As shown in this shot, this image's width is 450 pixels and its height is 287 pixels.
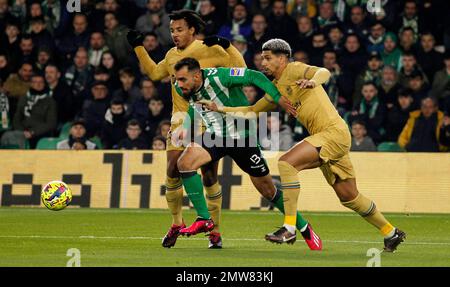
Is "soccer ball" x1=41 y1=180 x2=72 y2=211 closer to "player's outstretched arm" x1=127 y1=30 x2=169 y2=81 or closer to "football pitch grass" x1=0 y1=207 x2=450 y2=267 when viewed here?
"football pitch grass" x1=0 y1=207 x2=450 y2=267

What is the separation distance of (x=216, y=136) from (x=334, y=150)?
1.30m

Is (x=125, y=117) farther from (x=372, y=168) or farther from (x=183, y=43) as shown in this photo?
(x=183, y=43)

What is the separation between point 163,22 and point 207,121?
10.1 metres

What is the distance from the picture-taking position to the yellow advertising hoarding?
18.3 m

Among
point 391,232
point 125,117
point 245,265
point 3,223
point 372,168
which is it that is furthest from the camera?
point 125,117

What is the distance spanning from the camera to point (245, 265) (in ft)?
33.2

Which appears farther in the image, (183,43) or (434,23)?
(434,23)

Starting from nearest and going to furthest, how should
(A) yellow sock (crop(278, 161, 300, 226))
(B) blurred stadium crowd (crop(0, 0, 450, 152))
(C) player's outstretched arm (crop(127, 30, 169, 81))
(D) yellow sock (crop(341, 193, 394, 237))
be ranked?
(A) yellow sock (crop(278, 161, 300, 226)) < (D) yellow sock (crop(341, 193, 394, 237)) < (C) player's outstretched arm (crop(127, 30, 169, 81)) < (B) blurred stadium crowd (crop(0, 0, 450, 152))

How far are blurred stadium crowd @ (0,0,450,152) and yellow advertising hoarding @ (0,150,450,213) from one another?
675mm

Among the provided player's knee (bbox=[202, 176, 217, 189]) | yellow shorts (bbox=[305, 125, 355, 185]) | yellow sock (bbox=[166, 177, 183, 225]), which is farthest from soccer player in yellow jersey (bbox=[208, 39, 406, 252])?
yellow sock (bbox=[166, 177, 183, 225])

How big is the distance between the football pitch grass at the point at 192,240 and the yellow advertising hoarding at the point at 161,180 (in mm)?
504

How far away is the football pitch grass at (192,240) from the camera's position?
10.6 metres

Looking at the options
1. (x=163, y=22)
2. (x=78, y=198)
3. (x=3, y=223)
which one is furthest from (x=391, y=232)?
(x=163, y=22)

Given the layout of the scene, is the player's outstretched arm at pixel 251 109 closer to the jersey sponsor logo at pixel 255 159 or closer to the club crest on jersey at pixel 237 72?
the club crest on jersey at pixel 237 72
